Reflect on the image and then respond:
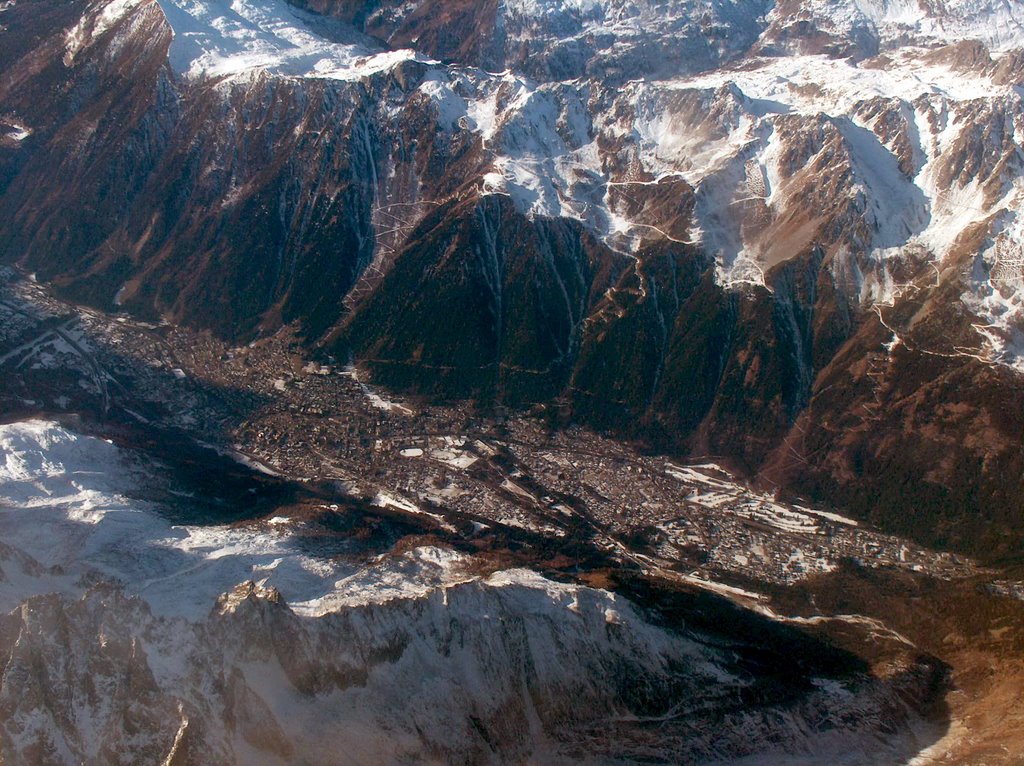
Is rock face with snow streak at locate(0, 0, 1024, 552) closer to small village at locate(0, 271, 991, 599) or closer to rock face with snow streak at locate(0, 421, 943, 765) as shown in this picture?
small village at locate(0, 271, 991, 599)

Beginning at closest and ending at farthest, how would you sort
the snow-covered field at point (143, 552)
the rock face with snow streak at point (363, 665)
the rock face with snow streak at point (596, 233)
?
1. the rock face with snow streak at point (363, 665)
2. the snow-covered field at point (143, 552)
3. the rock face with snow streak at point (596, 233)

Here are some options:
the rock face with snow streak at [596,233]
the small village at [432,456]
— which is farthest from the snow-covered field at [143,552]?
the rock face with snow streak at [596,233]

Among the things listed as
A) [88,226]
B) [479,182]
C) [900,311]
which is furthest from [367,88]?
[900,311]

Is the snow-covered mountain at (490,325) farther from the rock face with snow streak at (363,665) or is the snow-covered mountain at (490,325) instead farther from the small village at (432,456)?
the small village at (432,456)

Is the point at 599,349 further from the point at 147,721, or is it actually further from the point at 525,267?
the point at 147,721

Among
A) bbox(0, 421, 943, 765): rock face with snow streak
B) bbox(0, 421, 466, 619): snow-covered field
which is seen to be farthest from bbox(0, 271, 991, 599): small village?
bbox(0, 421, 466, 619): snow-covered field

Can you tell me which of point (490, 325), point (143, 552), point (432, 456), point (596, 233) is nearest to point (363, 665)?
point (143, 552)

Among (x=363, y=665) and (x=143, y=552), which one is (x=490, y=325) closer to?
(x=143, y=552)
